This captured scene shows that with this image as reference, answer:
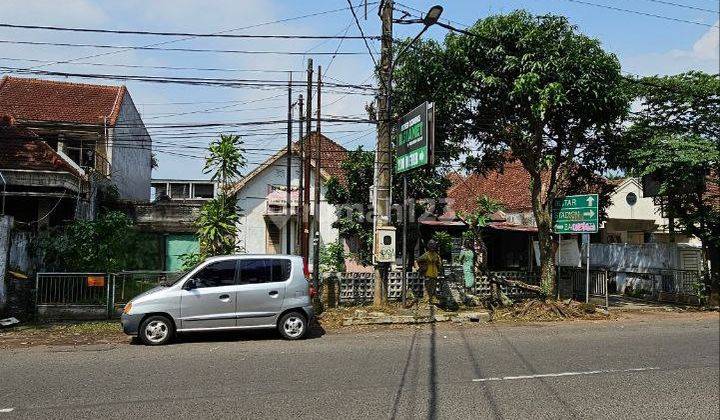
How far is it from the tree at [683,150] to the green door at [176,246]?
56.9ft

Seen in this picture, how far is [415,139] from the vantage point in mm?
13125

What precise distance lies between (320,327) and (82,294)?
5404 millimetres

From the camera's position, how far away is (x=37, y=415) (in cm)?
564

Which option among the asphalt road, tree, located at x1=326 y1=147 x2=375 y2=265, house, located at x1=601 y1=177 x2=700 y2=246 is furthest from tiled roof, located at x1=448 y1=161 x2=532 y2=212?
the asphalt road

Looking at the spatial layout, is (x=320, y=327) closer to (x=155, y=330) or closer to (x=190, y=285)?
(x=190, y=285)

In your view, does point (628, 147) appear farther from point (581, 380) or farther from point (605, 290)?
point (581, 380)

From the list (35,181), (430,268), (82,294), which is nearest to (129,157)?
(35,181)

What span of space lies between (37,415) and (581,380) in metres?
5.94

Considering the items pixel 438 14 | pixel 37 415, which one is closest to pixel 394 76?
pixel 438 14

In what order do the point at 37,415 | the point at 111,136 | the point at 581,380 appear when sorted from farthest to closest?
1. the point at 111,136
2. the point at 581,380
3. the point at 37,415

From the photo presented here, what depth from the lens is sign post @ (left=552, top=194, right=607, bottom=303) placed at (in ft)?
47.7

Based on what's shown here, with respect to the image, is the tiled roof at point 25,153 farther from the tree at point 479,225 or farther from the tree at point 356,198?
the tree at point 479,225

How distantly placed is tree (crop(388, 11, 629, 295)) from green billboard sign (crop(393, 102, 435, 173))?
1.08m

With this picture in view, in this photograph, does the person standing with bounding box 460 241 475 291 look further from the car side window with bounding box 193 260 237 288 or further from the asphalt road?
the car side window with bounding box 193 260 237 288
